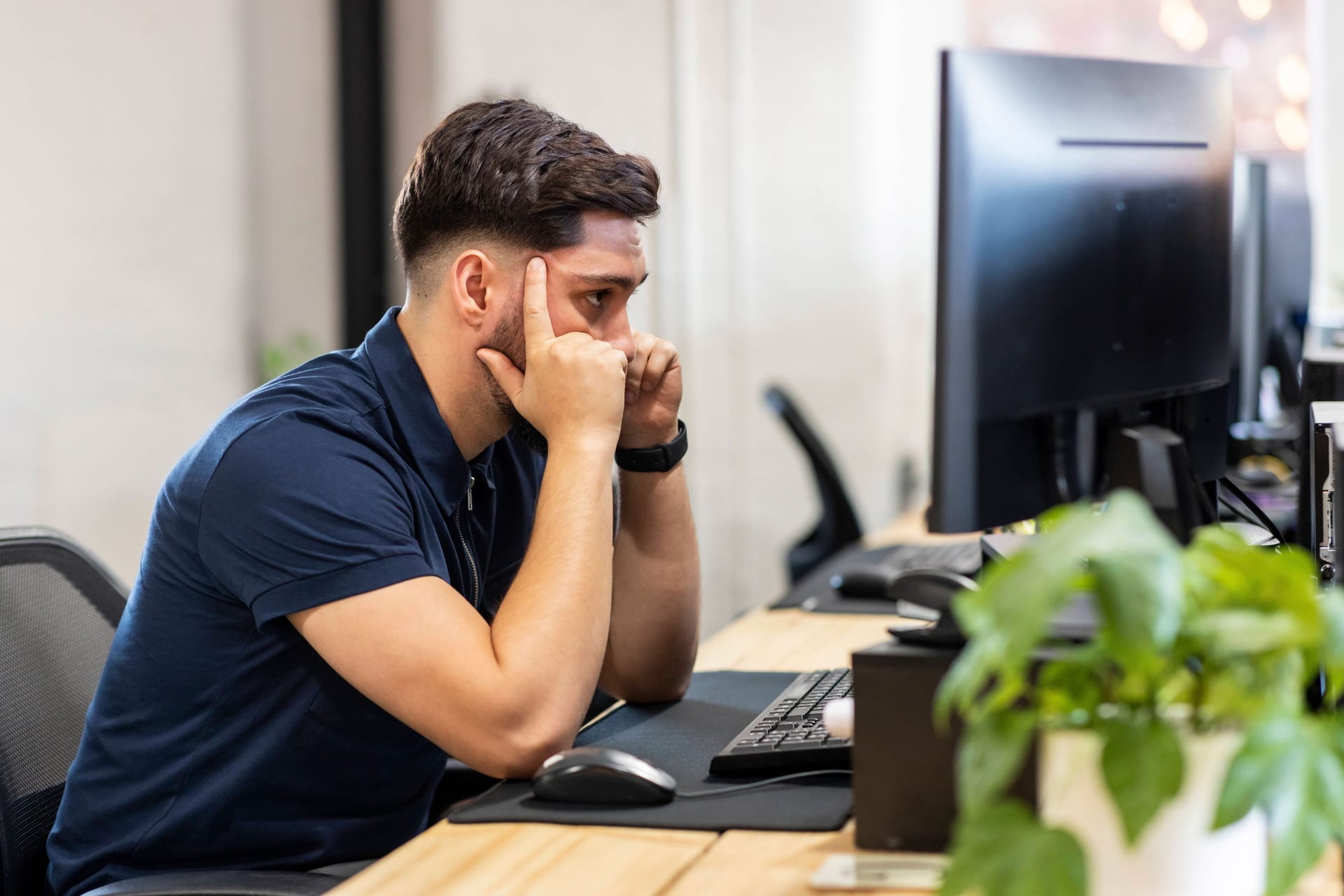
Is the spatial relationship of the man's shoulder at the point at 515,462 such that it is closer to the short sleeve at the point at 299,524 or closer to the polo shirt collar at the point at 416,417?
the polo shirt collar at the point at 416,417

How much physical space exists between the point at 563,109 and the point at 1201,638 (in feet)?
9.88

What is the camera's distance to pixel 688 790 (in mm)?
1021

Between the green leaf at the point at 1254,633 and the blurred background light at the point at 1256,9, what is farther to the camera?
the blurred background light at the point at 1256,9

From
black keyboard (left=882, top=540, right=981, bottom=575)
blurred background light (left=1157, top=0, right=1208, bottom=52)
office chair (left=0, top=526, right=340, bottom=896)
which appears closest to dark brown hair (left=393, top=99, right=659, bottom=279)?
office chair (left=0, top=526, right=340, bottom=896)

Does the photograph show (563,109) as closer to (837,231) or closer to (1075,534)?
(837,231)

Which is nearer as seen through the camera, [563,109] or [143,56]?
[143,56]

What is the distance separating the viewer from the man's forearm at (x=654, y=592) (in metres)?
1.36

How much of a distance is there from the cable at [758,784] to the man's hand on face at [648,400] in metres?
0.57

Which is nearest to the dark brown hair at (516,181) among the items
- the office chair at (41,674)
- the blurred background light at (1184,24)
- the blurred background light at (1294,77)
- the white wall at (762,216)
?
the office chair at (41,674)

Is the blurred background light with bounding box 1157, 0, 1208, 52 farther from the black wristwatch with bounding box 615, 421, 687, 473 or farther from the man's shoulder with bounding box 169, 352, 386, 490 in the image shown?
the man's shoulder with bounding box 169, 352, 386, 490

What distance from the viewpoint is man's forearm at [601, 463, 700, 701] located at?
136cm

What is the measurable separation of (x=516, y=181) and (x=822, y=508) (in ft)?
5.84

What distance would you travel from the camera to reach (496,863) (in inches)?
35.0

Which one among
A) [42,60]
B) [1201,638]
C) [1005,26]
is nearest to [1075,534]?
[1201,638]
